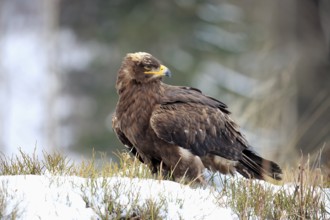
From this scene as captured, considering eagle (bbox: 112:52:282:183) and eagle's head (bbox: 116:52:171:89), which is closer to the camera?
eagle (bbox: 112:52:282:183)

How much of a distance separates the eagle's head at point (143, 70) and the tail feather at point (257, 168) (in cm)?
116

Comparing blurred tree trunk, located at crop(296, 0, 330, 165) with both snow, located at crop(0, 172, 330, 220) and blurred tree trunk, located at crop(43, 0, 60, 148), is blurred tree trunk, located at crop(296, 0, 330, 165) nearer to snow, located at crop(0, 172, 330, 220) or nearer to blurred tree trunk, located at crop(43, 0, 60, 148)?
blurred tree trunk, located at crop(43, 0, 60, 148)

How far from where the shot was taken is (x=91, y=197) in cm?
808

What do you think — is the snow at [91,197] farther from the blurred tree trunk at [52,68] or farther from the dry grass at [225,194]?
the blurred tree trunk at [52,68]

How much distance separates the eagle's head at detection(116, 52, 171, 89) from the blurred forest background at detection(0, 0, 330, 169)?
48.1 ft

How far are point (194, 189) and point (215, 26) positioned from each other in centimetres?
2189

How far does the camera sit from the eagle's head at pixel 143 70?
10.0 m

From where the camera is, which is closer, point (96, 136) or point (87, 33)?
point (96, 136)

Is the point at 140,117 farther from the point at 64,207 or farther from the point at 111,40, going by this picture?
the point at 111,40

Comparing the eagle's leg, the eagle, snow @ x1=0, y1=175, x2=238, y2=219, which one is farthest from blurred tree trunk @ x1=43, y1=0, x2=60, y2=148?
snow @ x1=0, y1=175, x2=238, y2=219

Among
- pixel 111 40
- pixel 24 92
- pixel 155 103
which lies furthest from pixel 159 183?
pixel 24 92

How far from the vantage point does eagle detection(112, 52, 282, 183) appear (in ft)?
31.8

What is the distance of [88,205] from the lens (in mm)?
8055

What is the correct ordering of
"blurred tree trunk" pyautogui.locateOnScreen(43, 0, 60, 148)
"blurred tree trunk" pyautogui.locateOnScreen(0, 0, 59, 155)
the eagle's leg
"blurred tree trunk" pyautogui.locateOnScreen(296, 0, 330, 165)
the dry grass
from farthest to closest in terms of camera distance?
"blurred tree trunk" pyautogui.locateOnScreen(0, 0, 59, 155) < "blurred tree trunk" pyautogui.locateOnScreen(43, 0, 60, 148) < "blurred tree trunk" pyautogui.locateOnScreen(296, 0, 330, 165) < the eagle's leg < the dry grass
